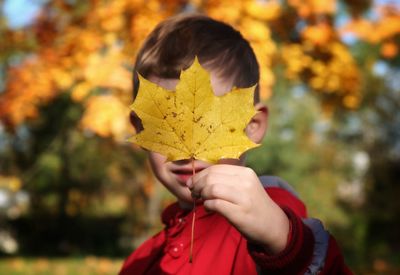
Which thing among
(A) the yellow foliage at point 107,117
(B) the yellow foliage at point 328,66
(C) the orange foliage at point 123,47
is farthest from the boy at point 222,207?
(B) the yellow foliage at point 328,66

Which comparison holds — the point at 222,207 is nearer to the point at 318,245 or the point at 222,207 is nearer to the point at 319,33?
the point at 318,245

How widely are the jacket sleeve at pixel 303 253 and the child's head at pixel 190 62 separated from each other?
430mm

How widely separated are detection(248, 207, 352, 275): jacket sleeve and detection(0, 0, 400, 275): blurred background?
14.4 ft

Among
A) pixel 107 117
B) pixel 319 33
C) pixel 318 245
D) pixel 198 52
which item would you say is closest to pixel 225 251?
pixel 318 245

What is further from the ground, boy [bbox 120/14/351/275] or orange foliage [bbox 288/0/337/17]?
orange foliage [bbox 288/0/337/17]

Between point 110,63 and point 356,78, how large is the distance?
312 centimetres

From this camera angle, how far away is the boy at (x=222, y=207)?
100 centimetres

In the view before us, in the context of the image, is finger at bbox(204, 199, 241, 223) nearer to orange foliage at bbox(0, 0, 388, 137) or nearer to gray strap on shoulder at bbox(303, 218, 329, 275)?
gray strap on shoulder at bbox(303, 218, 329, 275)

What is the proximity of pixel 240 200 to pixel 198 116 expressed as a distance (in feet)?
0.57

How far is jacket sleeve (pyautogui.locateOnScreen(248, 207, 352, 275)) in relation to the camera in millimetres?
1071

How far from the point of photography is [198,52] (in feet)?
5.28

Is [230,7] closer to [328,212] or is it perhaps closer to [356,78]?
[356,78]

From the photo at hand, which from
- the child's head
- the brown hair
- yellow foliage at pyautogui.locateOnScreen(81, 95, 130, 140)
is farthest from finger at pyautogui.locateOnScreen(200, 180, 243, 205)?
yellow foliage at pyautogui.locateOnScreen(81, 95, 130, 140)

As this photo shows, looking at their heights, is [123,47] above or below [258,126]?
below
